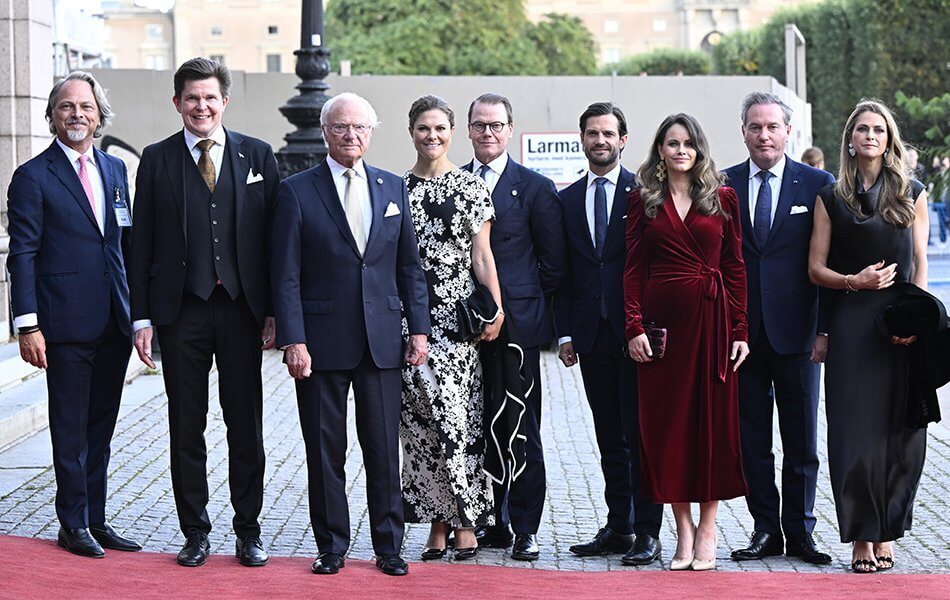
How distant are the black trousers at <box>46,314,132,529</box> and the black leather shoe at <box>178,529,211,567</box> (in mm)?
519

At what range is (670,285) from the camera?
23.4 ft

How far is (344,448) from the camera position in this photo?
7184 millimetres

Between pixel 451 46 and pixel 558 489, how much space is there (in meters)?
50.0

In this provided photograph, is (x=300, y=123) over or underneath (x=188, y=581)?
over

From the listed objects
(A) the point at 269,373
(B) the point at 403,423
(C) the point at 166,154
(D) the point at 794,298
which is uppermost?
(C) the point at 166,154

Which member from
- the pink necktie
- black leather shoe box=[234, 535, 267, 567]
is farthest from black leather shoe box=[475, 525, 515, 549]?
the pink necktie

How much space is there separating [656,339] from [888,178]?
4.16 ft

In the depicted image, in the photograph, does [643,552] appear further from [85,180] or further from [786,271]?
[85,180]

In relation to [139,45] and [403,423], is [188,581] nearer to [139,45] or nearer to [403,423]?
[403,423]

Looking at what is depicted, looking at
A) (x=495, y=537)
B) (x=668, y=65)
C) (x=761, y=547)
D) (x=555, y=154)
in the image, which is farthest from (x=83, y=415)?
(x=668, y=65)

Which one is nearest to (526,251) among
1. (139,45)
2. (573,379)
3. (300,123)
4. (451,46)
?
(573,379)

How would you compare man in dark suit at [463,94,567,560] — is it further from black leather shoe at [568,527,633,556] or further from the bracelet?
the bracelet

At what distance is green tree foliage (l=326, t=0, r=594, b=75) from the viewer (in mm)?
56656

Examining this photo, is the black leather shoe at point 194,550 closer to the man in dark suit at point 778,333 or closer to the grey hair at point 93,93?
the grey hair at point 93,93
